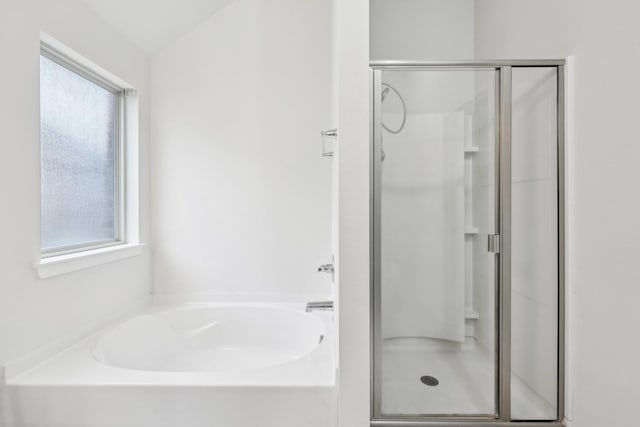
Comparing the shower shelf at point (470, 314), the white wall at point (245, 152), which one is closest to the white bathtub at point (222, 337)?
the white wall at point (245, 152)

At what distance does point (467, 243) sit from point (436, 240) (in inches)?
5.6

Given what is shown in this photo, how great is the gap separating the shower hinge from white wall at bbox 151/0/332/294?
1089 mm

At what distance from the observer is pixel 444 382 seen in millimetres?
1512

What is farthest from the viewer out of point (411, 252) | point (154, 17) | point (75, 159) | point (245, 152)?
point (245, 152)

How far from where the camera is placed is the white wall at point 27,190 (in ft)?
4.28

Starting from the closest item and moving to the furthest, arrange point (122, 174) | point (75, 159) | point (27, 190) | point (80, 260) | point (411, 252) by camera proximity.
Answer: point (27, 190) → point (411, 252) → point (80, 260) → point (75, 159) → point (122, 174)

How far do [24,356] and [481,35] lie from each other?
3.01 m

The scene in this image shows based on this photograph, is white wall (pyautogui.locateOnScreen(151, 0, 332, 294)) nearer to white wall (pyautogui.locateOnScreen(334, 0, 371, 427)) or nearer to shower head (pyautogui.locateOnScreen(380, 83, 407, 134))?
shower head (pyautogui.locateOnScreen(380, 83, 407, 134))

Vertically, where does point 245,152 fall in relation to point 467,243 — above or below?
above

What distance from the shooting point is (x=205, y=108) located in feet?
7.66

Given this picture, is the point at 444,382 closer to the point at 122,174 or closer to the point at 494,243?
the point at 494,243

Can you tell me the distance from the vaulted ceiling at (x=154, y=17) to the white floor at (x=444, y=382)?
2.20 metres
